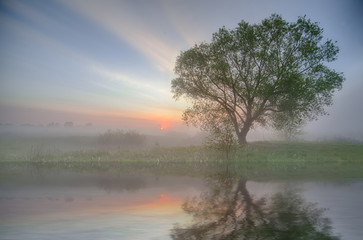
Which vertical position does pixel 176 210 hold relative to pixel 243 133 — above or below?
below

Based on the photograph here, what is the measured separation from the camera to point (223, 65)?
183 feet

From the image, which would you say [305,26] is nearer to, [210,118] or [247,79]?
[247,79]

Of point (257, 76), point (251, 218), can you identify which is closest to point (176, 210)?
point (251, 218)

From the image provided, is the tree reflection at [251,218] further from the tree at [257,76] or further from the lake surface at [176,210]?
the tree at [257,76]

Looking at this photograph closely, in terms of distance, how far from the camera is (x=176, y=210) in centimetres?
1583

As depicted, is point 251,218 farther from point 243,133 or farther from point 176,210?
point 243,133

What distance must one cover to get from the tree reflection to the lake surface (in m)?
0.03

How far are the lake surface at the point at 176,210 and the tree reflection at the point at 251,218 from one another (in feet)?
0.11

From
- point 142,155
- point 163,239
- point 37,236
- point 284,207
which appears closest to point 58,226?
point 37,236

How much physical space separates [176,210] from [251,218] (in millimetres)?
3605

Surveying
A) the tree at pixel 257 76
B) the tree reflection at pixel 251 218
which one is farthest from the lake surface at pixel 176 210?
the tree at pixel 257 76

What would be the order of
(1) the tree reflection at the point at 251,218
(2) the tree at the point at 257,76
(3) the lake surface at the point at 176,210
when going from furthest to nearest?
(2) the tree at the point at 257,76
(3) the lake surface at the point at 176,210
(1) the tree reflection at the point at 251,218

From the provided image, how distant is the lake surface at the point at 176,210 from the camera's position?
11.8m

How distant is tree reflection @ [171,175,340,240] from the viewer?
37.2ft
